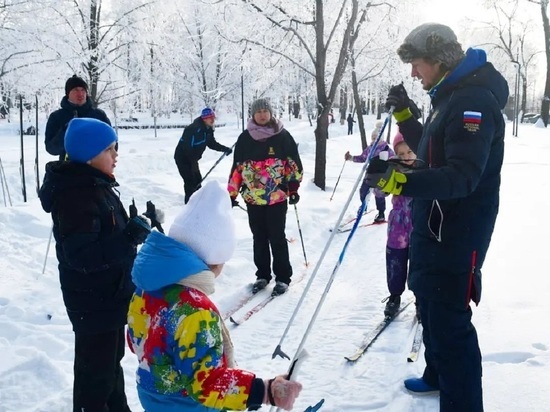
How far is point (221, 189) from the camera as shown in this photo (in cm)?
189

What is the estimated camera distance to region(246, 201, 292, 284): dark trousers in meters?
5.30

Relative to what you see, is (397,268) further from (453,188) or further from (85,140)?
(85,140)

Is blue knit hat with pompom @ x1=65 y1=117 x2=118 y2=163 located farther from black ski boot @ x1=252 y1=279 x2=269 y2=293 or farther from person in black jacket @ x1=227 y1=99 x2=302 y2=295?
black ski boot @ x1=252 y1=279 x2=269 y2=293

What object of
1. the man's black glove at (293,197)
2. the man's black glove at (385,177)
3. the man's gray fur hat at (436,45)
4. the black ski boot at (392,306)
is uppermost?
the man's gray fur hat at (436,45)

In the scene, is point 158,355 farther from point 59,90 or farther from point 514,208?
point 59,90

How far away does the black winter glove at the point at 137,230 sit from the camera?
2617mm

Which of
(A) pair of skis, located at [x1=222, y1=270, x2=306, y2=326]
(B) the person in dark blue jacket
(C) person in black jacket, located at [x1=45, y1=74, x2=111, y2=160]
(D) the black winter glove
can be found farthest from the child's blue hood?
(C) person in black jacket, located at [x1=45, y1=74, x2=111, y2=160]

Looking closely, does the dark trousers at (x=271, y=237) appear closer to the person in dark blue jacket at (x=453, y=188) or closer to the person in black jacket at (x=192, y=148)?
the person in dark blue jacket at (x=453, y=188)

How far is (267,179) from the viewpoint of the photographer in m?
5.23

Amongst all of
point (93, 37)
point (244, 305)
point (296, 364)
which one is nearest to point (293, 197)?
point (244, 305)

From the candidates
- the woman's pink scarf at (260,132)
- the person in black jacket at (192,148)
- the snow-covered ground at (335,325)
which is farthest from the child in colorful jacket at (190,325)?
the person in black jacket at (192,148)

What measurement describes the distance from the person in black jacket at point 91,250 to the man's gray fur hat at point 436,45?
1619mm

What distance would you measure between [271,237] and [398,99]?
2498mm

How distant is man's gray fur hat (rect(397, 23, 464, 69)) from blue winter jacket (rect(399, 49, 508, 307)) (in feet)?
0.26
